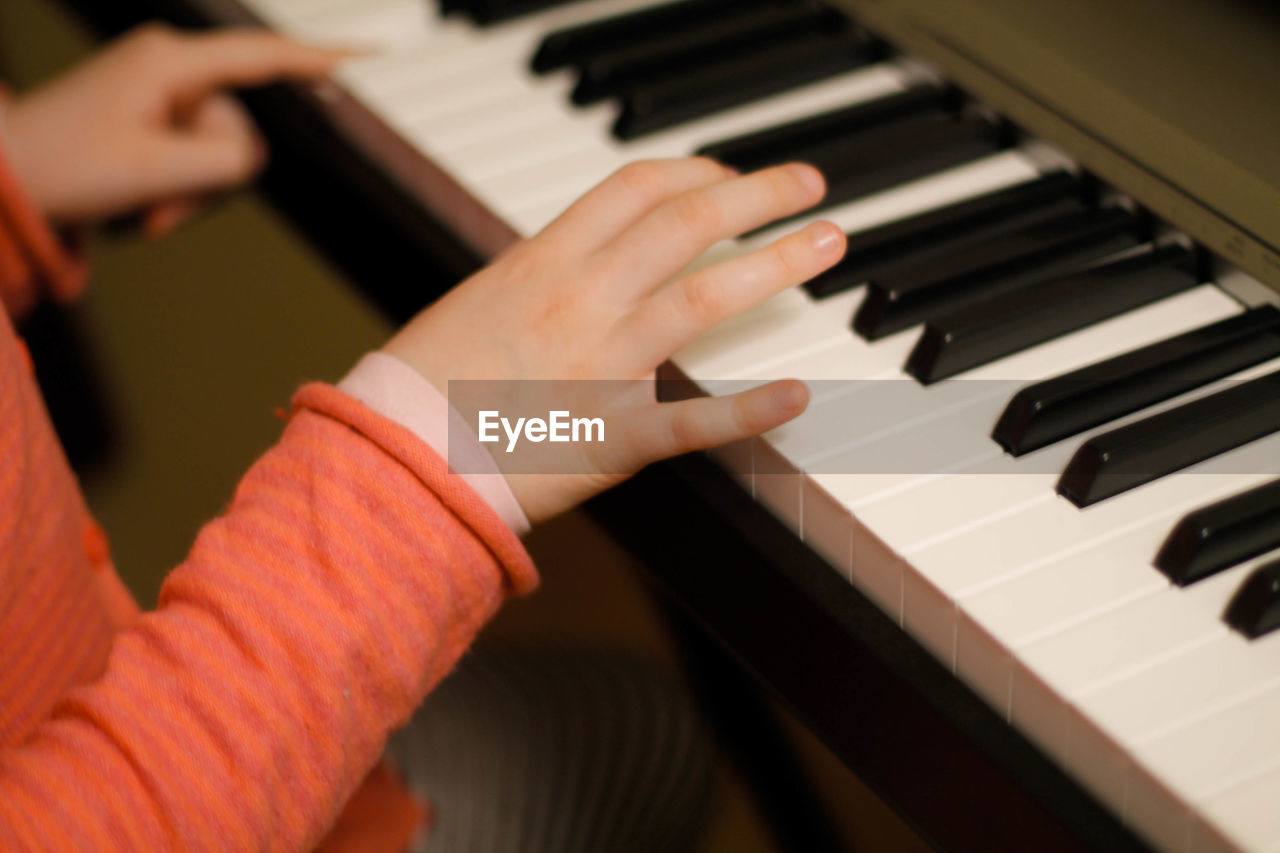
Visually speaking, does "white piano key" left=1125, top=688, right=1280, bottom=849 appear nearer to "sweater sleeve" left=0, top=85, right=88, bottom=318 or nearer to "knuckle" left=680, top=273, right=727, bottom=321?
"knuckle" left=680, top=273, right=727, bottom=321

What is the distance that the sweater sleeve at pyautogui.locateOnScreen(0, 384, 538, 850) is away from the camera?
0.59 metres

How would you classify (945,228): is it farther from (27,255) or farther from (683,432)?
(27,255)

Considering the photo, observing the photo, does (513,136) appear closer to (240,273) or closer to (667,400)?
(667,400)

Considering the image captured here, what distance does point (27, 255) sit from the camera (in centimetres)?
108

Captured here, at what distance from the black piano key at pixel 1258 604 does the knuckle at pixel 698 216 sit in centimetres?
31

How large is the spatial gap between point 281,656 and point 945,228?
424 millimetres

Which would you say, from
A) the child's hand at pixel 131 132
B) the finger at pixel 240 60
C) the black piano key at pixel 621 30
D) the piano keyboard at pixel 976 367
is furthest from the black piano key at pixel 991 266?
the child's hand at pixel 131 132

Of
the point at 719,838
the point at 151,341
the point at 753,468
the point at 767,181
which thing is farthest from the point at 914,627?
the point at 151,341

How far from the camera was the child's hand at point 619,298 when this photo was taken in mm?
652

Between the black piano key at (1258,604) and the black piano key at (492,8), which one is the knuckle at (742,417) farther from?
the black piano key at (492,8)

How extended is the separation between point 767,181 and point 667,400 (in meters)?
0.13

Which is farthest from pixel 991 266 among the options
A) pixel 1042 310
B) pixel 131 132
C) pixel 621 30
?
pixel 131 132

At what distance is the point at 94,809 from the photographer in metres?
0.59

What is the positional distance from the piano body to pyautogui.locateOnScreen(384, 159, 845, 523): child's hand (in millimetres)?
36
